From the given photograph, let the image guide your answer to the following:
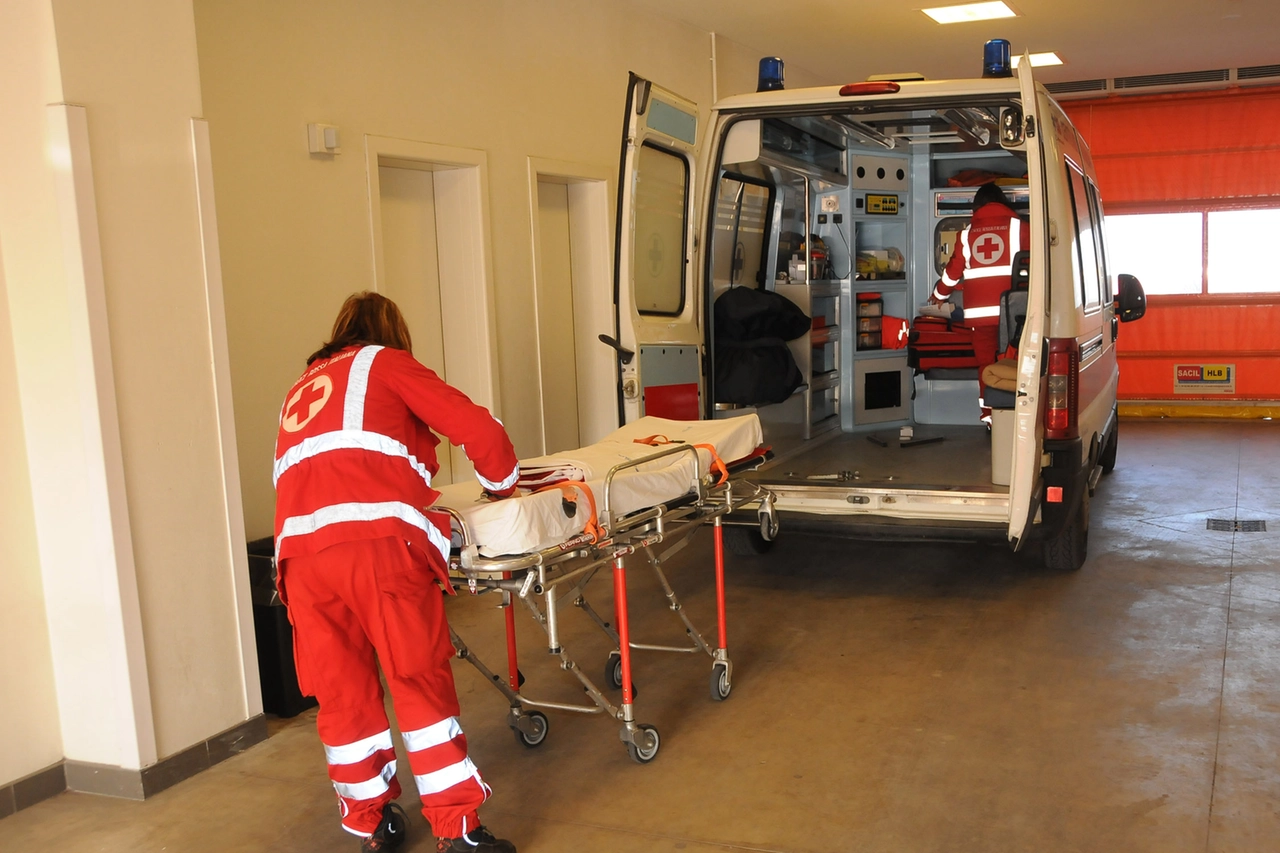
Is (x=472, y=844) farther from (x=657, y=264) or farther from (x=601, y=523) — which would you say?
(x=657, y=264)

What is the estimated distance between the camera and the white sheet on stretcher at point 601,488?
3.02m

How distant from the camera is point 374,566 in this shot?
291 centimetres

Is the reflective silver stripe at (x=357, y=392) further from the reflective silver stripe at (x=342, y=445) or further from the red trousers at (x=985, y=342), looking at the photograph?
the red trousers at (x=985, y=342)

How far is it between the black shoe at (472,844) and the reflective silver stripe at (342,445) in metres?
1.03

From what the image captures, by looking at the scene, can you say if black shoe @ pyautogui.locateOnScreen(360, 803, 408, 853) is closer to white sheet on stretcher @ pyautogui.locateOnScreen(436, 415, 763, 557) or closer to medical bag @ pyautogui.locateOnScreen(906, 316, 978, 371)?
white sheet on stretcher @ pyautogui.locateOnScreen(436, 415, 763, 557)

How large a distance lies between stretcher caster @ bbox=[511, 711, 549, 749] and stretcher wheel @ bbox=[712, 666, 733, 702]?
67cm

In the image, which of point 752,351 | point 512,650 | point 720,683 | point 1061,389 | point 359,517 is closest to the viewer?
point 359,517

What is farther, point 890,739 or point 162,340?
point 890,739

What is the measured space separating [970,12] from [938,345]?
8.65 feet

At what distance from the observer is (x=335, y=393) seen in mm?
2980

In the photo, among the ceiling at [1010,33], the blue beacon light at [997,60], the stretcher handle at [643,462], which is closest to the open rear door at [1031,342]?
the blue beacon light at [997,60]

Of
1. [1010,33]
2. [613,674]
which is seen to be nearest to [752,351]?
[613,674]

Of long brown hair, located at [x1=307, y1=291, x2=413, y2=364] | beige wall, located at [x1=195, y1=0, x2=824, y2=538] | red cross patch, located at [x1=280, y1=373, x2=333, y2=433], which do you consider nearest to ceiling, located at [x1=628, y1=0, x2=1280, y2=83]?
beige wall, located at [x1=195, y1=0, x2=824, y2=538]

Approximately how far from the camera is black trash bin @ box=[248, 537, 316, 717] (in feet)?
14.0
